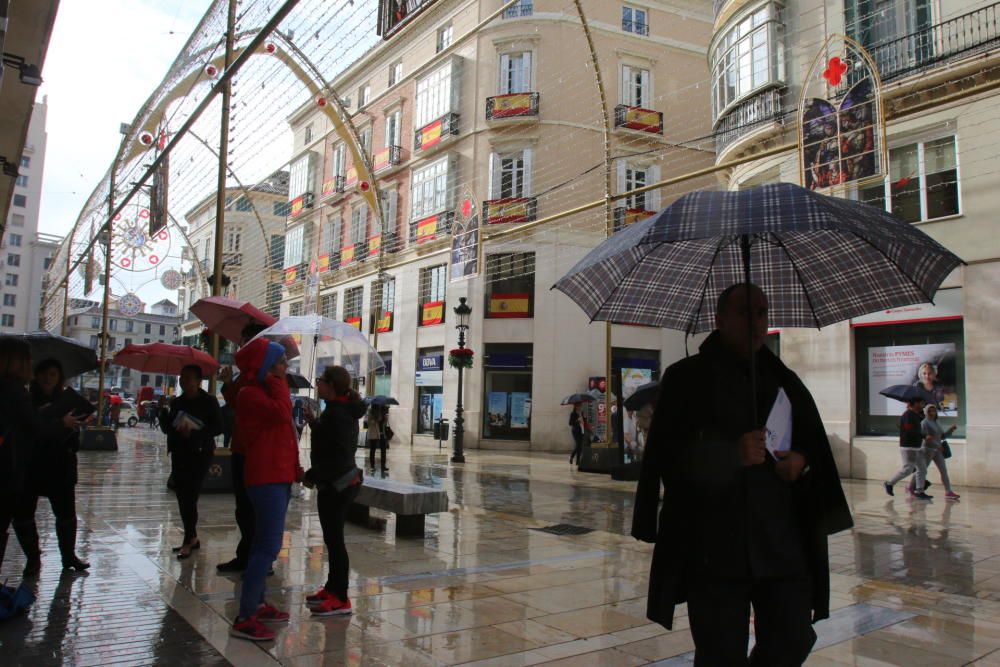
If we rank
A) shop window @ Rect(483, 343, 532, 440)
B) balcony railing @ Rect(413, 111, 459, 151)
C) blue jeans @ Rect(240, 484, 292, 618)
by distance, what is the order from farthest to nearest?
1. balcony railing @ Rect(413, 111, 459, 151)
2. shop window @ Rect(483, 343, 532, 440)
3. blue jeans @ Rect(240, 484, 292, 618)

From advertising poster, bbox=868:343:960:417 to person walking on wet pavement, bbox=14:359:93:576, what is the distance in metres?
13.9

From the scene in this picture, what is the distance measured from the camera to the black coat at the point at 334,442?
509 cm

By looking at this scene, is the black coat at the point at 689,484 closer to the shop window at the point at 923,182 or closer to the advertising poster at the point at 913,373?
the advertising poster at the point at 913,373

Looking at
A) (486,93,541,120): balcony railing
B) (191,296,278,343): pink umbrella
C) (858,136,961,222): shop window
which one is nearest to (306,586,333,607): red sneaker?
(191,296,278,343): pink umbrella

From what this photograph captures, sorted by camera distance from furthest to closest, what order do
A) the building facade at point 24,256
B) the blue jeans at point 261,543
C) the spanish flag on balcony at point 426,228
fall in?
the building facade at point 24,256 → the spanish flag on balcony at point 426,228 → the blue jeans at point 261,543

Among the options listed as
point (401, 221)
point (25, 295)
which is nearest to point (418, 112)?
point (401, 221)

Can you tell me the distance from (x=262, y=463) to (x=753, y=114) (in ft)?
54.5

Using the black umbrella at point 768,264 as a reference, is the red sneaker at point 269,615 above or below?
below

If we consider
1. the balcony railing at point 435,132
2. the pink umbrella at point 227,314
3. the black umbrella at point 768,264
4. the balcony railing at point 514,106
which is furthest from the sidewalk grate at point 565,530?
the balcony railing at point 435,132

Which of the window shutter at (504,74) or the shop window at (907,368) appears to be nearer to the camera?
the shop window at (907,368)

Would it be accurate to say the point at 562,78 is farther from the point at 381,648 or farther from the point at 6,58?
the point at 381,648

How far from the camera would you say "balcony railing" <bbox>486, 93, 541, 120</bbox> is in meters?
26.7

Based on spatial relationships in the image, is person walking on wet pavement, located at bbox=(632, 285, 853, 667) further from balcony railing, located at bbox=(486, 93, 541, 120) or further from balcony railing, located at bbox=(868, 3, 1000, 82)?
balcony railing, located at bbox=(486, 93, 541, 120)

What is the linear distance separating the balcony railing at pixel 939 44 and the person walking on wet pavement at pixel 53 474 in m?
14.9
